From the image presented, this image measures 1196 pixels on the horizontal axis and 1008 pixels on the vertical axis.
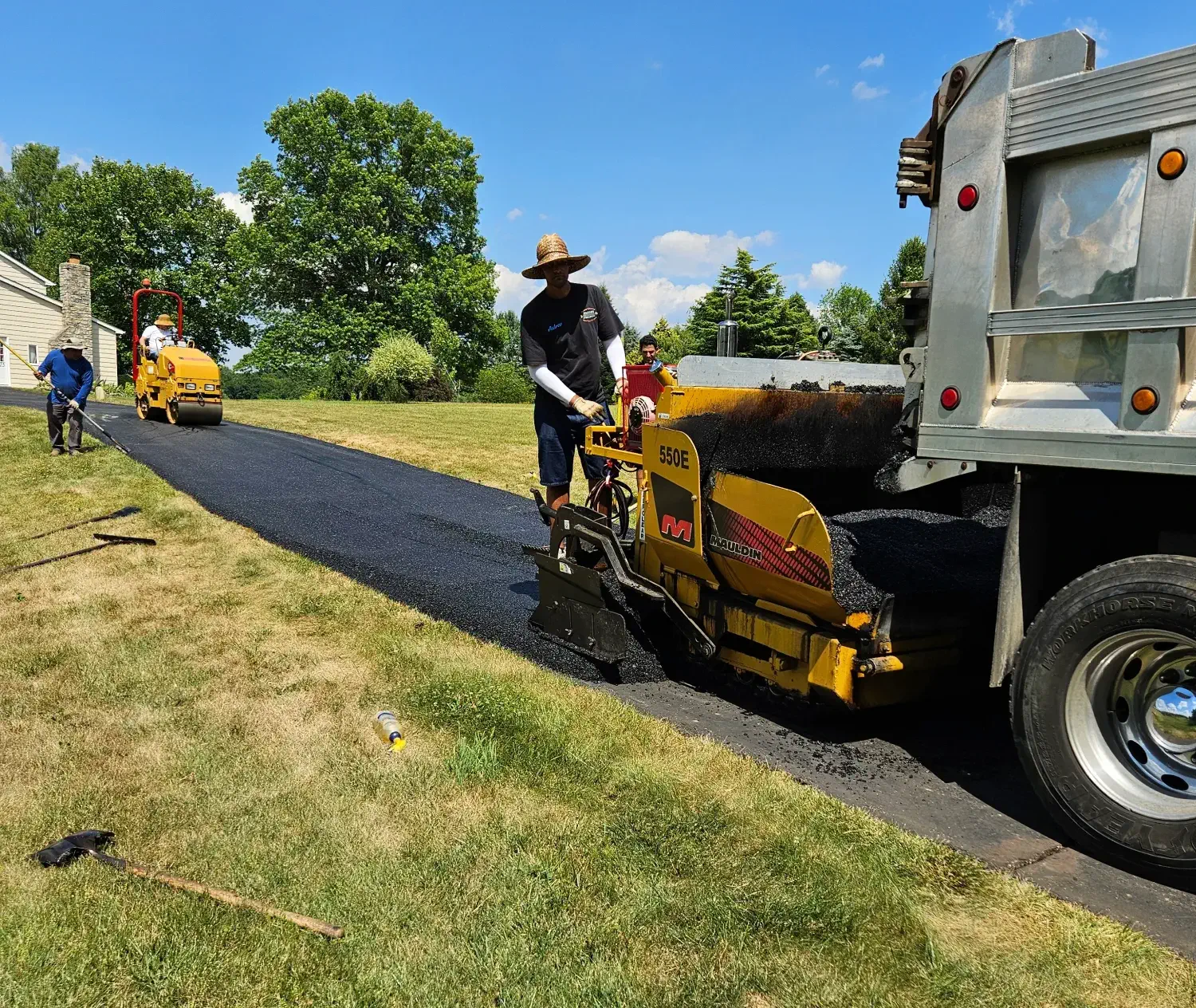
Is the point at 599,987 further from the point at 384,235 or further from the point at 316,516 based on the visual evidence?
the point at 384,235

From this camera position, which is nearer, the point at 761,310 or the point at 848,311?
the point at 761,310

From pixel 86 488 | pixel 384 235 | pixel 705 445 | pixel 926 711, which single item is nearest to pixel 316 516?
pixel 86 488

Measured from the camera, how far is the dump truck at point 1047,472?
2.53 meters

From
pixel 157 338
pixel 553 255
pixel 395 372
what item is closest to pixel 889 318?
pixel 395 372

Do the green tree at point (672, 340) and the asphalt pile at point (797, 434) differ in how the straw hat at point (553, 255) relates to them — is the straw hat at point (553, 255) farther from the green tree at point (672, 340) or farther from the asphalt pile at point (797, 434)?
the green tree at point (672, 340)

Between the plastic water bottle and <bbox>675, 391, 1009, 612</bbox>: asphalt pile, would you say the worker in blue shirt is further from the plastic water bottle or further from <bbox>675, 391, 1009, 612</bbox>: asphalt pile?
<bbox>675, 391, 1009, 612</bbox>: asphalt pile

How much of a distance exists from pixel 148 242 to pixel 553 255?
4678 cm

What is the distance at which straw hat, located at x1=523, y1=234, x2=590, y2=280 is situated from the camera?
5141mm

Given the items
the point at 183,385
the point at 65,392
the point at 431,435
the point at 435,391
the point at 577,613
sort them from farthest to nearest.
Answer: the point at 435,391 → the point at 431,435 → the point at 183,385 → the point at 65,392 → the point at 577,613

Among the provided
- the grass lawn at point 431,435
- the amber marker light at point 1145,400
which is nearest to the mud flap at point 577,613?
the amber marker light at point 1145,400

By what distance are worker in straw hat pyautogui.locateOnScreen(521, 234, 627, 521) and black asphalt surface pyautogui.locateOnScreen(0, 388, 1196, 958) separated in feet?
3.22

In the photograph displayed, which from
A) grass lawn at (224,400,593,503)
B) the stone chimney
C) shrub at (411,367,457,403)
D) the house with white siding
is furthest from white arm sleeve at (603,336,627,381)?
the house with white siding

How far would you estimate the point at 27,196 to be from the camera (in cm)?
5750

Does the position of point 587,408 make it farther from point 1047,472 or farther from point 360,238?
point 360,238
